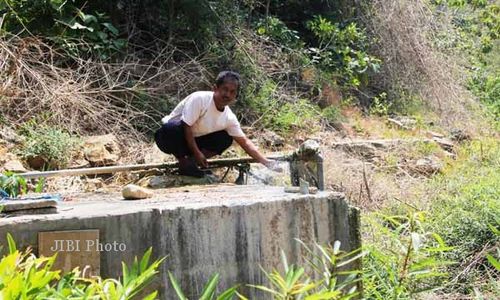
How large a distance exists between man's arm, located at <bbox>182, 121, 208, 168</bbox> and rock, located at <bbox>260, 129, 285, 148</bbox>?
2.25 metres

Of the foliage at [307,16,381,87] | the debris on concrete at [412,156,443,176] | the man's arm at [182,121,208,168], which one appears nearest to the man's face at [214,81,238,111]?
the man's arm at [182,121,208,168]

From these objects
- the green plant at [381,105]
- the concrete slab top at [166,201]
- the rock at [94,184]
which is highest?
the green plant at [381,105]

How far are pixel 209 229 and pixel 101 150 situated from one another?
2661 mm

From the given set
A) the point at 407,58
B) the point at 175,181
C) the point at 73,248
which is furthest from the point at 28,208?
the point at 407,58

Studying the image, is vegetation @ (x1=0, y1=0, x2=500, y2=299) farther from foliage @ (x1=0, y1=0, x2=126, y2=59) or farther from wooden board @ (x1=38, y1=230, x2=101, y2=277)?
wooden board @ (x1=38, y1=230, x2=101, y2=277)

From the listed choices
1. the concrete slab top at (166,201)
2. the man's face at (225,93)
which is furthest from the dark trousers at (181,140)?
the concrete slab top at (166,201)

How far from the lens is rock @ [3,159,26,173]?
441 cm

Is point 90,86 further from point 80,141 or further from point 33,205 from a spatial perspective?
point 33,205

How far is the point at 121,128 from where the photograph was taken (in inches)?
221

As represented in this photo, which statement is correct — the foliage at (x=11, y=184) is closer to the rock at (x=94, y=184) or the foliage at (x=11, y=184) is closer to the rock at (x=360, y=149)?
the rock at (x=94, y=184)

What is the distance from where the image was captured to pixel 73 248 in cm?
250

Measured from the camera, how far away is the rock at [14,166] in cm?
441

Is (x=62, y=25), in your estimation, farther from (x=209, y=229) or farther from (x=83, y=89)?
(x=209, y=229)

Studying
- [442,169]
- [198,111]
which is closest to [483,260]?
[198,111]
